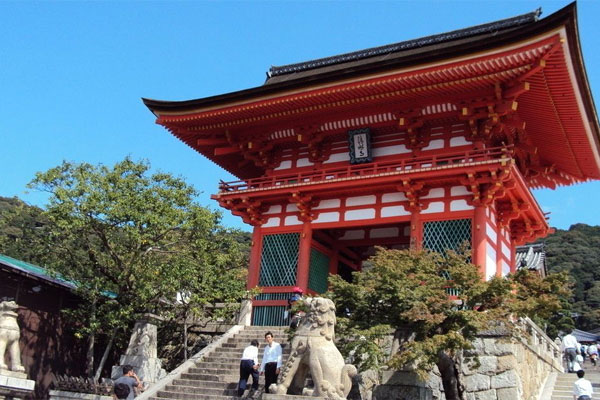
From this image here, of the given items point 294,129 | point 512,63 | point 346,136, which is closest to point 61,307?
point 294,129

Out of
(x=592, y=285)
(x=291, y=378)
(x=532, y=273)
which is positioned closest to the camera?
(x=291, y=378)

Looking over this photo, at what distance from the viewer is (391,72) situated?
1523cm

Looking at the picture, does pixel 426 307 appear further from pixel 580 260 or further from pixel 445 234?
pixel 580 260

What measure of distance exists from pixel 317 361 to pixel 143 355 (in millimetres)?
7337

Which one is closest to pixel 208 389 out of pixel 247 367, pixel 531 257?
pixel 247 367

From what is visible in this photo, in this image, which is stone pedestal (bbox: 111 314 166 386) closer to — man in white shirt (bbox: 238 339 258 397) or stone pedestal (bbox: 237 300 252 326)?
stone pedestal (bbox: 237 300 252 326)

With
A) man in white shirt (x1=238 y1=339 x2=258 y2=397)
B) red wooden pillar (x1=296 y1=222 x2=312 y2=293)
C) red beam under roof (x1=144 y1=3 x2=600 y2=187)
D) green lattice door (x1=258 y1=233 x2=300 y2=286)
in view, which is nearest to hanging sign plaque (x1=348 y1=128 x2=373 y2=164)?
red beam under roof (x1=144 y1=3 x2=600 y2=187)

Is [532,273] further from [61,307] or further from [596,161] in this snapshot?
[61,307]

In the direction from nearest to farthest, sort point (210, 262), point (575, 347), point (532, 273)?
point (532, 273) < point (210, 262) < point (575, 347)

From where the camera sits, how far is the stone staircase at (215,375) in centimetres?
1255

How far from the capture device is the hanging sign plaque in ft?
58.2

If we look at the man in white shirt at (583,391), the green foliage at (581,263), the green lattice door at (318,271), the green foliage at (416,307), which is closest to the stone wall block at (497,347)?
the man in white shirt at (583,391)

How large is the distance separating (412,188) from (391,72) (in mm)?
3135

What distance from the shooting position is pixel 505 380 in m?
12.1
